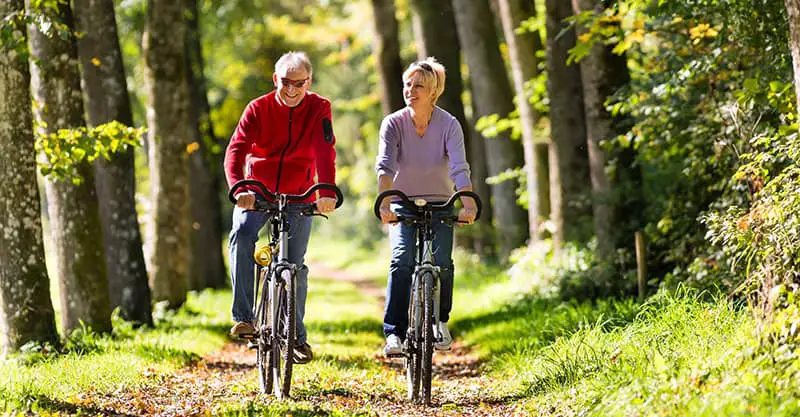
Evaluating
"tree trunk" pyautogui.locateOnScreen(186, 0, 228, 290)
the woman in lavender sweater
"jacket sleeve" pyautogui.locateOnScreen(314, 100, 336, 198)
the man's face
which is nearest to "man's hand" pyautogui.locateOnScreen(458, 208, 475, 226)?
the woman in lavender sweater

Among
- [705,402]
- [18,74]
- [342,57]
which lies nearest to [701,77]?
[705,402]

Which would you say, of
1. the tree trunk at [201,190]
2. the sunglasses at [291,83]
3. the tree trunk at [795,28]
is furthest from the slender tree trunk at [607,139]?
the tree trunk at [201,190]

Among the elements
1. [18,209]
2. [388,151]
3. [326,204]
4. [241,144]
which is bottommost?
[326,204]

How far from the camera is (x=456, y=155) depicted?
24.9 ft

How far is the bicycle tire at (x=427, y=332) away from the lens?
23.7 ft

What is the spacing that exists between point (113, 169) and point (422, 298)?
20.9ft

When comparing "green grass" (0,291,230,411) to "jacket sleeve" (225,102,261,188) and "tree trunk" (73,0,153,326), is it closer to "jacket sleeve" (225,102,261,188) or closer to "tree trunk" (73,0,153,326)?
"tree trunk" (73,0,153,326)

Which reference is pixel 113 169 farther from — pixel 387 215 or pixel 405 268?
pixel 387 215

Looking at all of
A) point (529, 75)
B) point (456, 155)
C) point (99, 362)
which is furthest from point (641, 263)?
point (529, 75)

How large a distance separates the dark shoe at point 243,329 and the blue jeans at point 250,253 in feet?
0.30

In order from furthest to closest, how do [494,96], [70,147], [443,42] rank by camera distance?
[443,42] < [494,96] < [70,147]

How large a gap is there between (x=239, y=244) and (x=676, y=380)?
3.14 meters

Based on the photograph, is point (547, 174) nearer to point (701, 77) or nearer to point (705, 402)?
point (701, 77)

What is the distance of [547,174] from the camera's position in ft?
56.5
